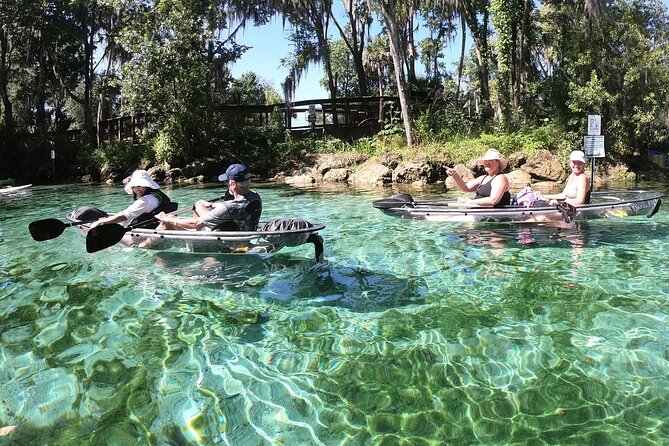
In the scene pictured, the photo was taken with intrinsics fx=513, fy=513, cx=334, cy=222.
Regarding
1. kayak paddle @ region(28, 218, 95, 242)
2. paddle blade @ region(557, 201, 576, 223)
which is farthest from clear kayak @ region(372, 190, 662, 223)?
kayak paddle @ region(28, 218, 95, 242)

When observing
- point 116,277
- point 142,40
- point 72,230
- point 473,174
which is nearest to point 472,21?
point 473,174

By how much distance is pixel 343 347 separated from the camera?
4.41 metres

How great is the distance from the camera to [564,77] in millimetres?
20359

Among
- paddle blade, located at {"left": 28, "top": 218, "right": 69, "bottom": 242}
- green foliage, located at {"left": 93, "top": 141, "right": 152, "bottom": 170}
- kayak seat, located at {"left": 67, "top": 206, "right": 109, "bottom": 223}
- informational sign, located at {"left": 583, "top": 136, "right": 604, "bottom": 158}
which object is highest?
green foliage, located at {"left": 93, "top": 141, "right": 152, "bottom": 170}

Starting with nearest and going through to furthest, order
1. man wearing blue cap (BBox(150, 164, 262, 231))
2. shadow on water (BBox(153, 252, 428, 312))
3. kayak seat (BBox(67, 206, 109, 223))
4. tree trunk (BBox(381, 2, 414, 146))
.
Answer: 1. shadow on water (BBox(153, 252, 428, 312))
2. man wearing blue cap (BBox(150, 164, 262, 231))
3. kayak seat (BBox(67, 206, 109, 223))
4. tree trunk (BBox(381, 2, 414, 146))

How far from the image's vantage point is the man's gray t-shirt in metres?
6.46

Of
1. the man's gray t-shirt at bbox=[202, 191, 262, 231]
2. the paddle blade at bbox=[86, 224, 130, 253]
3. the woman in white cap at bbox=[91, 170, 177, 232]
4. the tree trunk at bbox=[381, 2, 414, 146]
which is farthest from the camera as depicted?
the tree trunk at bbox=[381, 2, 414, 146]

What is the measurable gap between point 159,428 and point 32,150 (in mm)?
32342

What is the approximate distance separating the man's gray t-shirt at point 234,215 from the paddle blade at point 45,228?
1977mm

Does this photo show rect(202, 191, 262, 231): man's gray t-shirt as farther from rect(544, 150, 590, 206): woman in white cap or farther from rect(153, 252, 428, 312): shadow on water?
rect(544, 150, 590, 206): woman in white cap

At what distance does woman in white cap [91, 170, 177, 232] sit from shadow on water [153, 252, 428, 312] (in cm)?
72

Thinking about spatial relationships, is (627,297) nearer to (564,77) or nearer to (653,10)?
(564,77)

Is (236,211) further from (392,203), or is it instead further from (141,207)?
(392,203)

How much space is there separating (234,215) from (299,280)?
3.83ft
